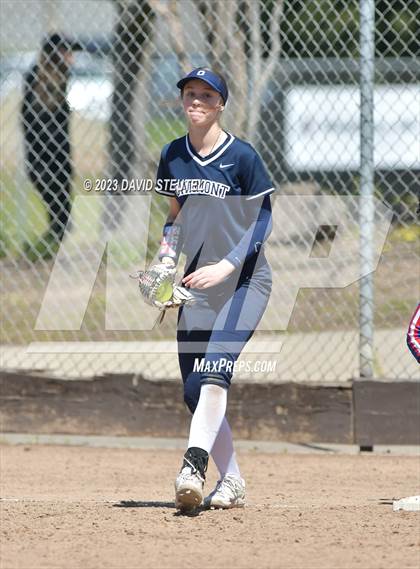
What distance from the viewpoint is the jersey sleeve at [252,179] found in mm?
5312

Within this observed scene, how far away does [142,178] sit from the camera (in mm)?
8320

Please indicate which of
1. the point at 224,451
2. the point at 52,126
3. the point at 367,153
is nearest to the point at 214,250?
the point at 224,451

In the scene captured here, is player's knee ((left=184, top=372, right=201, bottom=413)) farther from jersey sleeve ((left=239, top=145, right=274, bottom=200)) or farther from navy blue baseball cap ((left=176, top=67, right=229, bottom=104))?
navy blue baseball cap ((left=176, top=67, right=229, bottom=104))

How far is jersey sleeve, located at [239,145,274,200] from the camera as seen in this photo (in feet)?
17.4

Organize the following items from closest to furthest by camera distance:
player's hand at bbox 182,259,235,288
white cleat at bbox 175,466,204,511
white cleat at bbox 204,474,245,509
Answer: white cleat at bbox 175,466,204,511, player's hand at bbox 182,259,235,288, white cleat at bbox 204,474,245,509

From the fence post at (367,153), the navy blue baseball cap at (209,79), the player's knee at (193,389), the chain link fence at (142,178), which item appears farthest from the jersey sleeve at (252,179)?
the chain link fence at (142,178)

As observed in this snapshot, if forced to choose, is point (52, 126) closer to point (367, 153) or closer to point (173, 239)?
point (367, 153)

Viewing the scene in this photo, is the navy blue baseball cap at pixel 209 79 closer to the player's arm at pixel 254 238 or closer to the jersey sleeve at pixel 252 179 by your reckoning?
the jersey sleeve at pixel 252 179

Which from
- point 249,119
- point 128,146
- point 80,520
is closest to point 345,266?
point 249,119

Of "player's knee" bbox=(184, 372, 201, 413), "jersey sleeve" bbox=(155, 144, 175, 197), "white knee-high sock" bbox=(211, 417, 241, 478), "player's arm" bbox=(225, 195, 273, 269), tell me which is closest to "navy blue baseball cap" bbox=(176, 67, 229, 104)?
"jersey sleeve" bbox=(155, 144, 175, 197)

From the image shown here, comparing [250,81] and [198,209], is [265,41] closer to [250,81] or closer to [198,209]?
[250,81]

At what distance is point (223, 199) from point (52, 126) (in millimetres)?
3262

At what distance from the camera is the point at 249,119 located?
26.4 ft

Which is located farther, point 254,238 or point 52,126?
point 52,126
